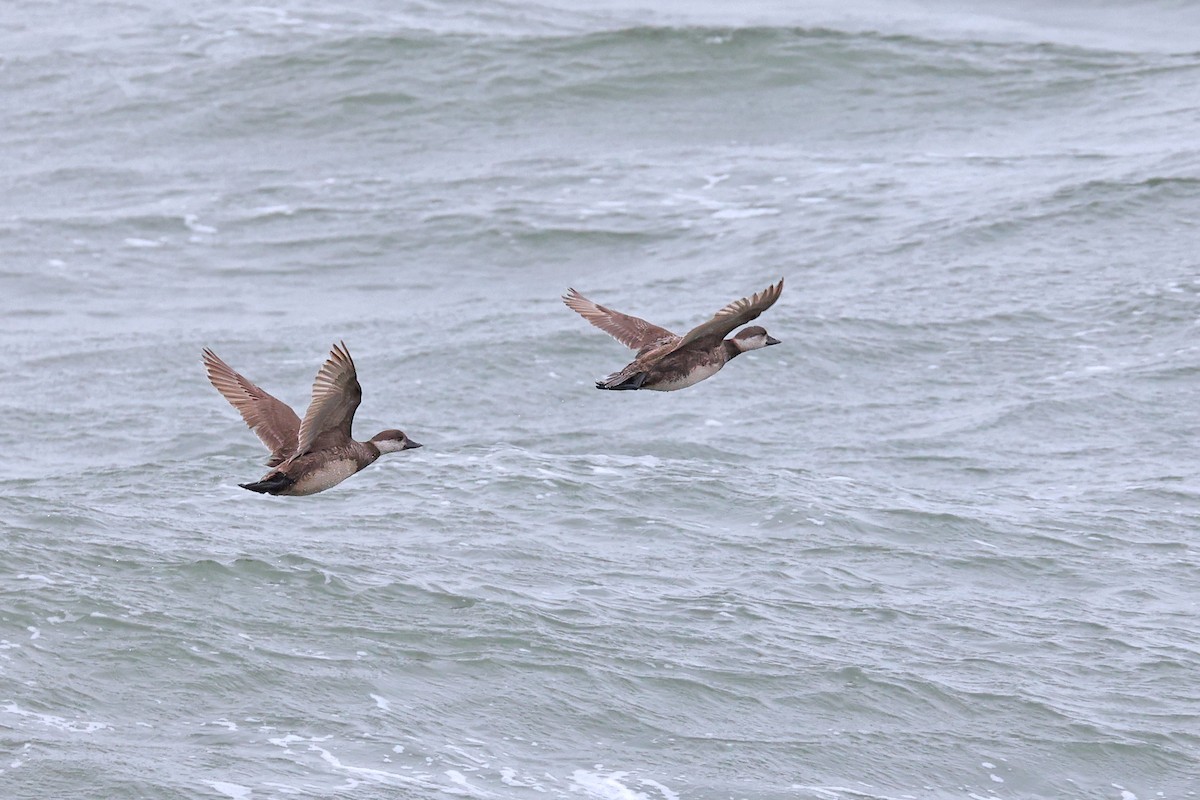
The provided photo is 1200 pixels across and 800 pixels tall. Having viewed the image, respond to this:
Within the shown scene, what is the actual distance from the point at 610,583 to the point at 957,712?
2966mm

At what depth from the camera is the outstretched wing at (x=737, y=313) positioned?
9727 mm

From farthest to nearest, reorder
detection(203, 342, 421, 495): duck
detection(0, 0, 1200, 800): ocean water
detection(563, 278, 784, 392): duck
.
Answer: detection(0, 0, 1200, 800): ocean water → detection(563, 278, 784, 392): duck → detection(203, 342, 421, 495): duck

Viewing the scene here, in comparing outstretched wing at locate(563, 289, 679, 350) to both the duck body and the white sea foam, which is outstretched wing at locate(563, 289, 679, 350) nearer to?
the duck body

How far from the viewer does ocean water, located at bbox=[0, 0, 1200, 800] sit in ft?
40.5

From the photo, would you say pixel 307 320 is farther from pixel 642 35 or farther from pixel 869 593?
pixel 642 35

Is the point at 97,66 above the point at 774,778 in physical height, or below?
above

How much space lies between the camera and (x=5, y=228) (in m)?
23.7

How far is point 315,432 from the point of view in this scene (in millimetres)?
9953

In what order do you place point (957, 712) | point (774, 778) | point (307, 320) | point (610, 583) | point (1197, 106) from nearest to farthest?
point (774, 778) < point (957, 712) < point (610, 583) < point (307, 320) < point (1197, 106)

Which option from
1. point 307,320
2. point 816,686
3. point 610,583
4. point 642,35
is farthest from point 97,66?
point 816,686

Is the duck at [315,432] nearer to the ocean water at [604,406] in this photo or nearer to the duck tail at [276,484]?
the duck tail at [276,484]

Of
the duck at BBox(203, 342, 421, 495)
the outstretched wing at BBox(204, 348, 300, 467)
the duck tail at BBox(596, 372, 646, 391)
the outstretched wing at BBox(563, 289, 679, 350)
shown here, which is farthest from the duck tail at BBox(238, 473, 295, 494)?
the outstretched wing at BBox(563, 289, 679, 350)

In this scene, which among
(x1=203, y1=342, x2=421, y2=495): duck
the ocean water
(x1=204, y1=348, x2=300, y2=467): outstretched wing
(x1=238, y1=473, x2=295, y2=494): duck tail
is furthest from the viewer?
the ocean water

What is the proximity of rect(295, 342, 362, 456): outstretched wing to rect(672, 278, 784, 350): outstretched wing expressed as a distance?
1910 mm
